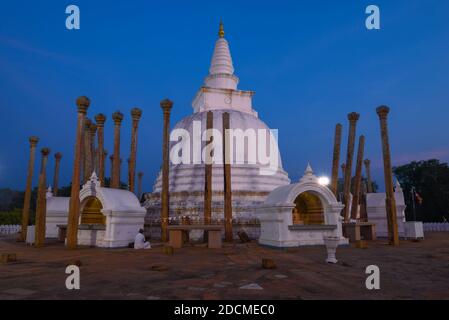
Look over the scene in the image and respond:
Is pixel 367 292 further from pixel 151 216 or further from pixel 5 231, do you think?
pixel 5 231

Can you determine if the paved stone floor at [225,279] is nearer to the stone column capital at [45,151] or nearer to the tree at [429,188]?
the stone column capital at [45,151]

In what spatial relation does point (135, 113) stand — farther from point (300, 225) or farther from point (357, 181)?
point (357, 181)

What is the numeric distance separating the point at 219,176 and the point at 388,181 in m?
11.9

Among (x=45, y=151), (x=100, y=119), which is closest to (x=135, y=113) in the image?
(x=100, y=119)

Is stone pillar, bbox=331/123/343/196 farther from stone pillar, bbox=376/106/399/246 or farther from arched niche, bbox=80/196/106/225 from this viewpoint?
arched niche, bbox=80/196/106/225

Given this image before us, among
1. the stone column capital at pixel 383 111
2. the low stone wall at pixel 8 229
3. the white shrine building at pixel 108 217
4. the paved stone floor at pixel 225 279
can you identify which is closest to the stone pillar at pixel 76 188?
the white shrine building at pixel 108 217

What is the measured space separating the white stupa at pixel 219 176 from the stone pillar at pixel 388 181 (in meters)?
8.47

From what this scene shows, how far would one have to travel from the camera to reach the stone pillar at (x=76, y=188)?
15.6m

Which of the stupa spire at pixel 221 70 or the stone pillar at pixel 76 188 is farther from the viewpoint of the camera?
the stupa spire at pixel 221 70

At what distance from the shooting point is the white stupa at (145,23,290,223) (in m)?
22.7

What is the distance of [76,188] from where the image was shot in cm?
1619

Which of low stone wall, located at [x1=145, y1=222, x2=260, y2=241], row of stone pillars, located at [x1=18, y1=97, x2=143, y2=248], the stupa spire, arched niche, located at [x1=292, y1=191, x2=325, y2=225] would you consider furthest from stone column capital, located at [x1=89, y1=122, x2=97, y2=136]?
arched niche, located at [x1=292, y1=191, x2=325, y2=225]

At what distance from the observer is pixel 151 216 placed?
23344 millimetres
